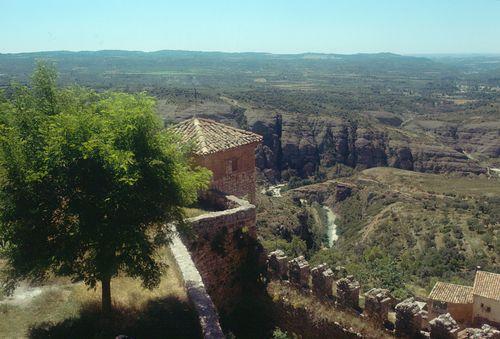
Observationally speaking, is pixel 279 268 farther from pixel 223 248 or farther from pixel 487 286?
pixel 487 286

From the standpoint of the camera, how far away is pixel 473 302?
948 inches

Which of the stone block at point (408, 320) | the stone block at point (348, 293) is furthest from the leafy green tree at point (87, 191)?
the stone block at point (408, 320)

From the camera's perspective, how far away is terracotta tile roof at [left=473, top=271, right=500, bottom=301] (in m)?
23.3

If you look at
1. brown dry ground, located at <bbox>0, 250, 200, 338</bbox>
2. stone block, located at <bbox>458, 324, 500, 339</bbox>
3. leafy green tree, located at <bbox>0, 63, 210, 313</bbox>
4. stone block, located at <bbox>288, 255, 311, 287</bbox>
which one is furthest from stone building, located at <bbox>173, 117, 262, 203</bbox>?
stone block, located at <bbox>458, 324, 500, 339</bbox>

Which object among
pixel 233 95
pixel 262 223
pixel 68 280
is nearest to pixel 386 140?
pixel 233 95

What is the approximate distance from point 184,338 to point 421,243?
39376mm

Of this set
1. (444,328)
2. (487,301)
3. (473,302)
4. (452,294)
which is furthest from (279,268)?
(452,294)

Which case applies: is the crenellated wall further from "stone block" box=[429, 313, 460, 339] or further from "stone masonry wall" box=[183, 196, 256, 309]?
"stone masonry wall" box=[183, 196, 256, 309]

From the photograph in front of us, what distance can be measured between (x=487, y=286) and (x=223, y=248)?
1819 centimetres

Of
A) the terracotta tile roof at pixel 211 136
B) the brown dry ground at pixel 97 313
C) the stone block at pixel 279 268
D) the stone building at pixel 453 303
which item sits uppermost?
the terracotta tile roof at pixel 211 136

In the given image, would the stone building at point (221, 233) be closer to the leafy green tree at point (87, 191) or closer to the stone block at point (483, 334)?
the leafy green tree at point (87, 191)

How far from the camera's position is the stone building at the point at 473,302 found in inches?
912

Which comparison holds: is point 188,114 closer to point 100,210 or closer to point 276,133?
point 276,133

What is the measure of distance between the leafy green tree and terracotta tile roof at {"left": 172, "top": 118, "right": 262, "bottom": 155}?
17.9 feet
